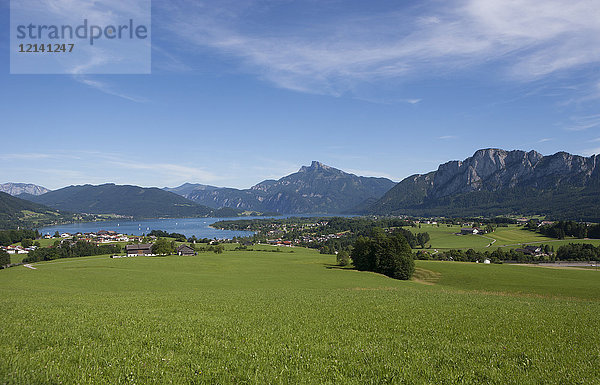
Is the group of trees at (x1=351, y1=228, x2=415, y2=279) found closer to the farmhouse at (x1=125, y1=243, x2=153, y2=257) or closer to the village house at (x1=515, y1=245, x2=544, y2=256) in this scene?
the farmhouse at (x1=125, y1=243, x2=153, y2=257)

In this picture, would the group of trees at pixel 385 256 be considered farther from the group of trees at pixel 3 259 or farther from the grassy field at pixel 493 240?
the group of trees at pixel 3 259

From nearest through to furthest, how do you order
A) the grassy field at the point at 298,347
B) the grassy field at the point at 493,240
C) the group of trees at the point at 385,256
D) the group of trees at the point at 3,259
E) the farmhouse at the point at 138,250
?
1. the grassy field at the point at 298,347
2. the group of trees at the point at 385,256
3. the group of trees at the point at 3,259
4. the farmhouse at the point at 138,250
5. the grassy field at the point at 493,240

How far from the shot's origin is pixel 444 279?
58.2 meters

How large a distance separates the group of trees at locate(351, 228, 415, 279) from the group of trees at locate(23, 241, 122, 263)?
83.6 meters

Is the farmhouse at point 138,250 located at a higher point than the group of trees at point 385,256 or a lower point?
lower

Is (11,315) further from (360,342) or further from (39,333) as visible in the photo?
(360,342)

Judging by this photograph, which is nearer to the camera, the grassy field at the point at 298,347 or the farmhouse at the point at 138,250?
the grassy field at the point at 298,347

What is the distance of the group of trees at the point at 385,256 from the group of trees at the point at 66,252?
83.6 metres

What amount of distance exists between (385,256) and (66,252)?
9972 centimetres

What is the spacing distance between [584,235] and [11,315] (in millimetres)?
191517

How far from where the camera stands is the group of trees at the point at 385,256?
6525 cm

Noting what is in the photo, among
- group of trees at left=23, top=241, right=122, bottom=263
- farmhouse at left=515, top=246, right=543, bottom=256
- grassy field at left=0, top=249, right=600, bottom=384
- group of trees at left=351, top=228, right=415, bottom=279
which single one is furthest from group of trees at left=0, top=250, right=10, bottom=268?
farmhouse at left=515, top=246, right=543, bottom=256

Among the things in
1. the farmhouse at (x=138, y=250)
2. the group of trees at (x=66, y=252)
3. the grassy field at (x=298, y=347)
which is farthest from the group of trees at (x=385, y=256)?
the group of trees at (x=66, y=252)

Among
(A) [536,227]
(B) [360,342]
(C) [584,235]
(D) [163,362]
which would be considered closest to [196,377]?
(D) [163,362]
